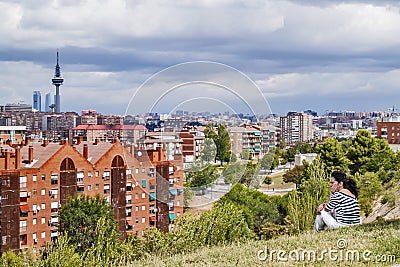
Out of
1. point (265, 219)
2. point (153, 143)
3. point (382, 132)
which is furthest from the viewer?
point (382, 132)

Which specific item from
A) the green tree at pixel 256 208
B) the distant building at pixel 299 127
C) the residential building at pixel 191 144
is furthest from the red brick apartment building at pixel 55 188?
the distant building at pixel 299 127

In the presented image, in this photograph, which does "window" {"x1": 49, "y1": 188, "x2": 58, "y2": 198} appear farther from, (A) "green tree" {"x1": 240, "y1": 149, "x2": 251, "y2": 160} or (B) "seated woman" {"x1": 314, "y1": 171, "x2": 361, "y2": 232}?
(B) "seated woman" {"x1": 314, "y1": 171, "x2": 361, "y2": 232}

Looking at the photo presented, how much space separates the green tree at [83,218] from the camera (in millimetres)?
17422

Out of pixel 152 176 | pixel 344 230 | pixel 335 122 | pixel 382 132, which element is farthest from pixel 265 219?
pixel 335 122

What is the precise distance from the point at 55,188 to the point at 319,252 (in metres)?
17.1

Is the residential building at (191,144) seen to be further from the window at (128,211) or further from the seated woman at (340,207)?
the window at (128,211)

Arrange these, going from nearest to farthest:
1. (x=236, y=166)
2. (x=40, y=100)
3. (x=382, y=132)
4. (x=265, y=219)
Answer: (x=236, y=166)
(x=265, y=219)
(x=382, y=132)
(x=40, y=100)

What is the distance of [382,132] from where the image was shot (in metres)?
37.6

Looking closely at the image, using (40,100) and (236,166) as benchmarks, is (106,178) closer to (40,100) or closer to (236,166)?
(236,166)

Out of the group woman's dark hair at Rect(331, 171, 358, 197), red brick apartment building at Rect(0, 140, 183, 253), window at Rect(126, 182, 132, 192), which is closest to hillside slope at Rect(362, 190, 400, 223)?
red brick apartment building at Rect(0, 140, 183, 253)

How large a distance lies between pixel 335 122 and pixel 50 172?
71.1 metres

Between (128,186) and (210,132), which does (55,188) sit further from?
(210,132)

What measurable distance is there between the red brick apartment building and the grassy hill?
481 inches

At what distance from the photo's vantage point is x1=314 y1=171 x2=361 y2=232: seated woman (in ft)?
12.5
